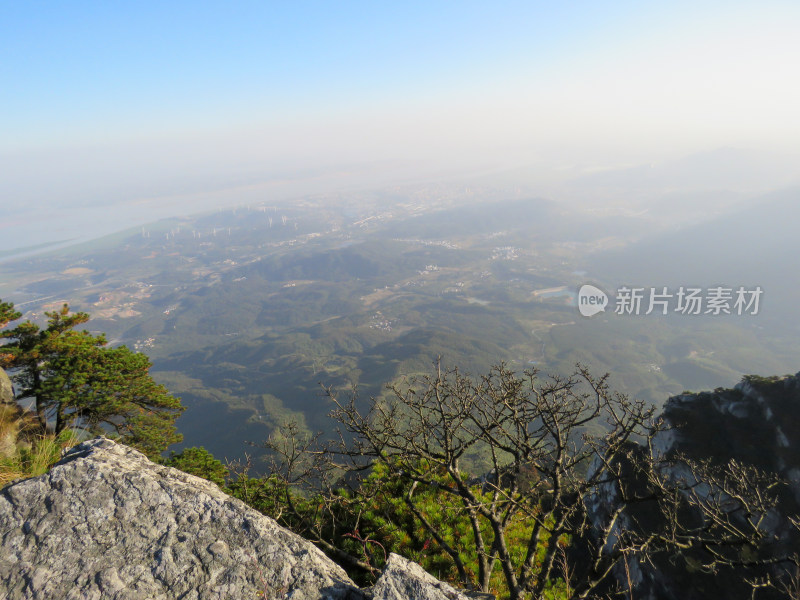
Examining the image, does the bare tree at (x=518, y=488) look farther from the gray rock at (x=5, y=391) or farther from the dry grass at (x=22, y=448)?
the gray rock at (x=5, y=391)

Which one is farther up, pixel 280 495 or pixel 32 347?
pixel 32 347

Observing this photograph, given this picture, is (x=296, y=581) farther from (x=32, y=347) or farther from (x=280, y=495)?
(x=32, y=347)

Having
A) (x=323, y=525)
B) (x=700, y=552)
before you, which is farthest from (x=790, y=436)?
(x=323, y=525)

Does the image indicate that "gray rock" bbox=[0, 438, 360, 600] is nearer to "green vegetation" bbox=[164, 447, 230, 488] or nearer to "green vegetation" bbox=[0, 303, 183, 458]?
"green vegetation" bbox=[164, 447, 230, 488]

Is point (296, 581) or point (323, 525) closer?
point (296, 581)

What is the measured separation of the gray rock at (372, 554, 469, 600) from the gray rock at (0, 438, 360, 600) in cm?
49

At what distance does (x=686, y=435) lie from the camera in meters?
21.1

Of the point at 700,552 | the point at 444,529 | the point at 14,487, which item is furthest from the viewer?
the point at 700,552

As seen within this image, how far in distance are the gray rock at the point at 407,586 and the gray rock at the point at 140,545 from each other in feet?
1.60

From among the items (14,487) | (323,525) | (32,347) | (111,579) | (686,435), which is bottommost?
(686,435)

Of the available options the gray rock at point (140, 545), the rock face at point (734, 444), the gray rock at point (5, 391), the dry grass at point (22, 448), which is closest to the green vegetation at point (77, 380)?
the gray rock at point (5, 391)

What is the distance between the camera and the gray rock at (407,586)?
15.2 feet

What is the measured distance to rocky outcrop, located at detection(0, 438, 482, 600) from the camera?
440 cm

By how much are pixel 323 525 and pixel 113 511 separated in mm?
7008
